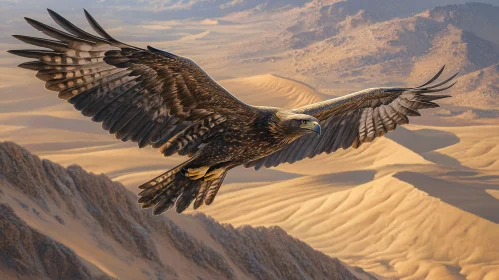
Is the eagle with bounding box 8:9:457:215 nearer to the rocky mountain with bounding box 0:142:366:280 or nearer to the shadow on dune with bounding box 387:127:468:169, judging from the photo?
the rocky mountain with bounding box 0:142:366:280

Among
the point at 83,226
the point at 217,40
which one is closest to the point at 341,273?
the point at 83,226

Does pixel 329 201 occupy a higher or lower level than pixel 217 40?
lower

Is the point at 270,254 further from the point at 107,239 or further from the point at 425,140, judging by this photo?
the point at 425,140

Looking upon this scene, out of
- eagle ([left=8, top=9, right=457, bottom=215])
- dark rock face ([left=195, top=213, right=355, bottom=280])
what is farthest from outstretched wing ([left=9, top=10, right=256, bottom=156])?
dark rock face ([left=195, top=213, right=355, bottom=280])

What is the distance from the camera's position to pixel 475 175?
86.4 ft

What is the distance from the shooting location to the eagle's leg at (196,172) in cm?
376

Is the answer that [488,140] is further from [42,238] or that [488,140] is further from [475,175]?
[42,238]

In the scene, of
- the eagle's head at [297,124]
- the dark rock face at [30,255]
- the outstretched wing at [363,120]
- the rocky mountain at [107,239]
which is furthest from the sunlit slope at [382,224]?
the eagle's head at [297,124]

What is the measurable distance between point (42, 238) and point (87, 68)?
5704mm

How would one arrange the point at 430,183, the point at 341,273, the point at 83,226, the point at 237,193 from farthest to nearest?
the point at 237,193
the point at 430,183
the point at 341,273
the point at 83,226

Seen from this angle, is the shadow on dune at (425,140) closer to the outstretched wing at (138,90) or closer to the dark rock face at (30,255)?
the dark rock face at (30,255)

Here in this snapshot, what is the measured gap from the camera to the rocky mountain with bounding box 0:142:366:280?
28.1ft

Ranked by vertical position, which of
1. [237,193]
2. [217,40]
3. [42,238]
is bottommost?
[237,193]

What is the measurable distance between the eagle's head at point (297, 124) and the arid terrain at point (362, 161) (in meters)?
6.02
